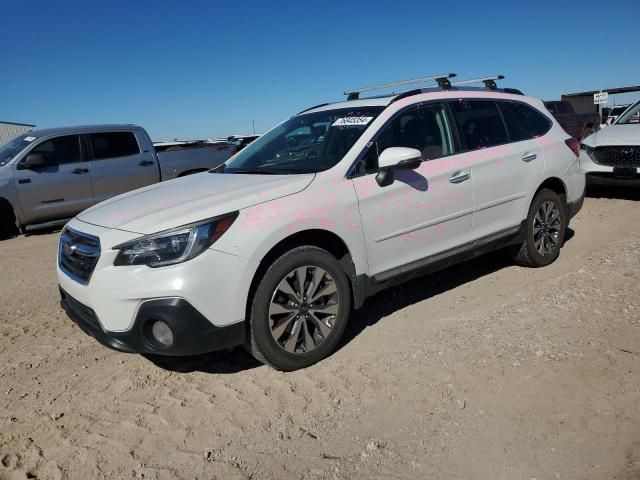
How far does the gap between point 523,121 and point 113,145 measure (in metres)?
7.04

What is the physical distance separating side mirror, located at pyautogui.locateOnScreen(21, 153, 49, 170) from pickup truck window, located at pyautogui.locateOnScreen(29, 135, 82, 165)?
5.5 inches

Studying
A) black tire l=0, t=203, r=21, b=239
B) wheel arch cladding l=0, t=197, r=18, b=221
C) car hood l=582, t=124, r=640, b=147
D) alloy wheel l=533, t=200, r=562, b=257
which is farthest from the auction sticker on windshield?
black tire l=0, t=203, r=21, b=239

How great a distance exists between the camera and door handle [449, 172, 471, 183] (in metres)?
4.28

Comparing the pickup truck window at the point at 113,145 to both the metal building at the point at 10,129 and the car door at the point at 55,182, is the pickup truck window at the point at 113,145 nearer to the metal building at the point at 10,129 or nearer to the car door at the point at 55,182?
the car door at the point at 55,182

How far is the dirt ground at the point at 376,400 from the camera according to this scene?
2.61 metres

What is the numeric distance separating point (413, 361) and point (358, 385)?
469 mm

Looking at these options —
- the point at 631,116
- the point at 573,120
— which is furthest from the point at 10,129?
the point at 631,116

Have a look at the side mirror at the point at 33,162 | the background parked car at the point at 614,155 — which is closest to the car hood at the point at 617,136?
the background parked car at the point at 614,155

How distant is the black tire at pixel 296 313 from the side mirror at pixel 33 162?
677 centimetres

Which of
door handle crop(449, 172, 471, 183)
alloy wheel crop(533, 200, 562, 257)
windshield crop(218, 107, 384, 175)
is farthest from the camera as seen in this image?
alloy wheel crop(533, 200, 562, 257)

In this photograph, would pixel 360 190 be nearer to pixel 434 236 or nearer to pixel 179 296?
pixel 434 236

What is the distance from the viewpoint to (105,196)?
29.7 feet

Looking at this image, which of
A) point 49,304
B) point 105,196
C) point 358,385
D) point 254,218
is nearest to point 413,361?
point 358,385

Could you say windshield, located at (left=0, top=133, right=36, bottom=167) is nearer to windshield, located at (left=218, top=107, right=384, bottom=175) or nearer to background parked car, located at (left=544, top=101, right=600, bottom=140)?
windshield, located at (left=218, top=107, right=384, bottom=175)
